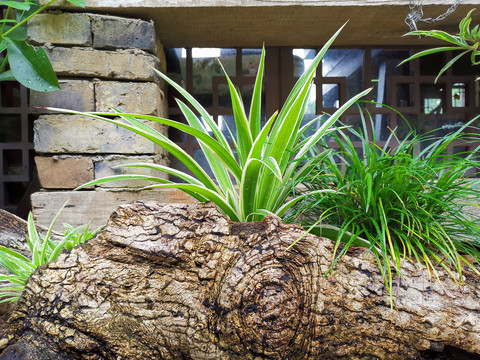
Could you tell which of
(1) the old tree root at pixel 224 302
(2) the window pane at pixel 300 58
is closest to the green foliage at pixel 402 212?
(1) the old tree root at pixel 224 302

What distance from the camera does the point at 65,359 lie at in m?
1.06

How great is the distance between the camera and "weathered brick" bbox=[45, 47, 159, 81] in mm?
1970

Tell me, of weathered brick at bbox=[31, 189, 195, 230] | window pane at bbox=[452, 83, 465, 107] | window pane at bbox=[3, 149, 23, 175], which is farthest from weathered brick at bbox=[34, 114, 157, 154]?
window pane at bbox=[452, 83, 465, 107]

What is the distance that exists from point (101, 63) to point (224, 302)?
1.51 meters

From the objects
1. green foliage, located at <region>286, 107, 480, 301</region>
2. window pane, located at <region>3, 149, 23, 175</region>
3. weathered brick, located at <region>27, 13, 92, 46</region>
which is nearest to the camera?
green foliage, located at <region>286, 107, 480, 301</region>

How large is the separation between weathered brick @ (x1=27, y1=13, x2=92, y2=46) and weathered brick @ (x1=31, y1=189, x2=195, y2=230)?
0.78 meters

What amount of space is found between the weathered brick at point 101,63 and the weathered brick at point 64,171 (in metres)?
0.45

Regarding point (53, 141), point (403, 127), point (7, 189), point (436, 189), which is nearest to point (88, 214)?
point (53, 141)

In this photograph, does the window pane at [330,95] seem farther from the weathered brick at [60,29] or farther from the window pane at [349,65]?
the weathered brick at [60,29]

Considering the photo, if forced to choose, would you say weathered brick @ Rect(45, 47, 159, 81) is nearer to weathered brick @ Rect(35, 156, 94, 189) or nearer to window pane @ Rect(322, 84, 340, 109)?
weathered brick @ Rect(35, 156, 94, 189)

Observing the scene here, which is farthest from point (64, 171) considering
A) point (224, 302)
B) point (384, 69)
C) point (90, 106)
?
point (384, 69)

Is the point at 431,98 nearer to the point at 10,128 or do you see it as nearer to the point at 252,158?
the point at 252,158

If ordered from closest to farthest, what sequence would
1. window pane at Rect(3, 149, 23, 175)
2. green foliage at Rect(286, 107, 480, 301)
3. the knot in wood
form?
the knot in wood
green foliage at Rect(286, 107, 480, 301)
window pane at Rect(3, 149, 23, 175)

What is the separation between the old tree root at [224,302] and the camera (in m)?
1.04
